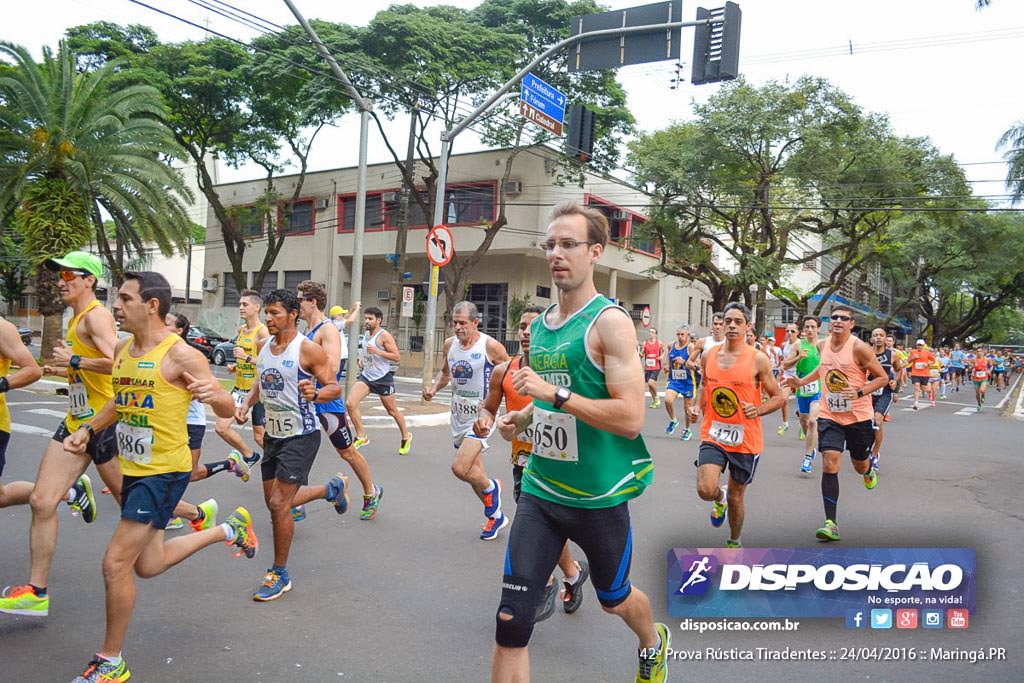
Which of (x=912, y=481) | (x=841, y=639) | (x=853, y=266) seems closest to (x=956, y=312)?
(x=853, y=266)

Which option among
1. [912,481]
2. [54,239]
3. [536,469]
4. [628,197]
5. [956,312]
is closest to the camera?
[536,469]

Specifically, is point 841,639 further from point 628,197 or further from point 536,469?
point 628,197

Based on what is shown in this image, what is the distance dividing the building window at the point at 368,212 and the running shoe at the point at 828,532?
29.8 m

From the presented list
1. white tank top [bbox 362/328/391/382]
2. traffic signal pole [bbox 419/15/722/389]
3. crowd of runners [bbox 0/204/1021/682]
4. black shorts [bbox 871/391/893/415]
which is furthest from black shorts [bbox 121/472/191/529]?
black shorts [bbox 871/391/893/415]

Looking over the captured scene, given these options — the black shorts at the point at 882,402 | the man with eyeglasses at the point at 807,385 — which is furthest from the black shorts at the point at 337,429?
the black shorts at the point at 882,402

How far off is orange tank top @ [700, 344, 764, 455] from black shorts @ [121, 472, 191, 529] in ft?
12.0

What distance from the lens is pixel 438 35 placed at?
81.5 ft

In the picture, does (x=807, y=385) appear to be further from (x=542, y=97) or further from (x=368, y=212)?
(x=368, y=212)

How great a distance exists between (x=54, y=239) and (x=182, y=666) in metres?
17.0

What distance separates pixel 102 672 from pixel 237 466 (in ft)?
14.1

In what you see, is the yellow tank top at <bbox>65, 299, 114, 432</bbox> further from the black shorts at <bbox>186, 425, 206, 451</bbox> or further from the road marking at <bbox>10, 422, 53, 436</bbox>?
the road marking at <bbox>10, 422, 53, 436</bbox>

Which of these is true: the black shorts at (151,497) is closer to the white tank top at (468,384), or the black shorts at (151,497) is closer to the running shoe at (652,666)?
the running shoe at (652,666)

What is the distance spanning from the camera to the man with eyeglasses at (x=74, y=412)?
14.2 ft

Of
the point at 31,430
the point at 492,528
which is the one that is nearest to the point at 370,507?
the point at 492,528
